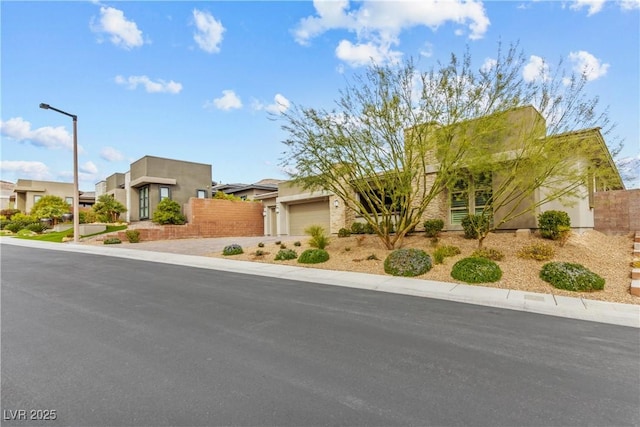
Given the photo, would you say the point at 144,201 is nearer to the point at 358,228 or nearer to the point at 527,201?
the point at 358,228

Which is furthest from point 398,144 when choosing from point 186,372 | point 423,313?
point 186,372

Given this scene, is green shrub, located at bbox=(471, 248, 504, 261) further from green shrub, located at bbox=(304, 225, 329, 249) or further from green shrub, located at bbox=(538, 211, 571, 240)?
green shrub, located at bbox=(304, 225, 329, 249)

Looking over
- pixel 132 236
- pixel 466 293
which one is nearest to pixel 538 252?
pixel 466 293

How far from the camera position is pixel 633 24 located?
9.18m

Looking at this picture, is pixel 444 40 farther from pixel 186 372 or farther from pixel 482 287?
pixel 186 372

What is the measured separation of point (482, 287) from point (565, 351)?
3.96 m

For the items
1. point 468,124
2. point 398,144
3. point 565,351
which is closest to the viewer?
point 565,351

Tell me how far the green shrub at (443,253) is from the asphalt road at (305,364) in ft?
12.8

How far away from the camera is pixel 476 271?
28.8ft

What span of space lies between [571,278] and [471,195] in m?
5.62

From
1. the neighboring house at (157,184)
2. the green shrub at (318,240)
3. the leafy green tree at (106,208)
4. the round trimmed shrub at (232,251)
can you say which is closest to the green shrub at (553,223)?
the green shrub at (318,240)

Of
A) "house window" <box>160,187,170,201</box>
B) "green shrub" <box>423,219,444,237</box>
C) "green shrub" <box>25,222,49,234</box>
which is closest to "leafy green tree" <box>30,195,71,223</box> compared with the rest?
"green shrub" <box>25,222,49,234</box>

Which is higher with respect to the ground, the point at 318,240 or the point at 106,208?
the point at 106,208

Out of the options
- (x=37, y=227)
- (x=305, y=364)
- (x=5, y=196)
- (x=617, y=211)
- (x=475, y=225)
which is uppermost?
(x=5, y=196)
